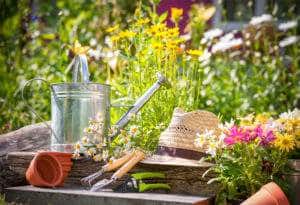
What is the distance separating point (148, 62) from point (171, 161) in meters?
0.85

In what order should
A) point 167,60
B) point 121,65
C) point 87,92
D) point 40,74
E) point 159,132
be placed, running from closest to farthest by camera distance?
1. point 87,92
2. point 159,132
3. point 167,60
4. point 121,65
5. point 40,74

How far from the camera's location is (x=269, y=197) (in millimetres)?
2666

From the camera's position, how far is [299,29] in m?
7.16

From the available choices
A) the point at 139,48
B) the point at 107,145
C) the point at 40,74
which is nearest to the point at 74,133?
the point at 107,145

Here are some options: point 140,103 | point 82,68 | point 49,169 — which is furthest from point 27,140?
point 140,103

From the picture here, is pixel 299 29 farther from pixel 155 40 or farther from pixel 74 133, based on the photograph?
pixel 74 133

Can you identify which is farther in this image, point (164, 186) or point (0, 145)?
point (0, 145)

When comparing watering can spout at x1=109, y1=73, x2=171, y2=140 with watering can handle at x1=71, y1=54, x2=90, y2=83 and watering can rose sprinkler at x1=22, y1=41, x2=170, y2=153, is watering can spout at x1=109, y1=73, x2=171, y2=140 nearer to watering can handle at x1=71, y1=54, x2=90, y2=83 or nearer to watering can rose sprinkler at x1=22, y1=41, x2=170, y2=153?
watering can rose sprinkler at x1=22, y1=41, x2=170, y2=153

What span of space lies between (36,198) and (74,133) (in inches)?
16.6

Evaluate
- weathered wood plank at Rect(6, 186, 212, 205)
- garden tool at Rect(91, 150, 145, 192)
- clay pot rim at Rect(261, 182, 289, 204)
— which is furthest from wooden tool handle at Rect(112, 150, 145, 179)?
clay pot rim at Rect(261, 182, 289, 204)

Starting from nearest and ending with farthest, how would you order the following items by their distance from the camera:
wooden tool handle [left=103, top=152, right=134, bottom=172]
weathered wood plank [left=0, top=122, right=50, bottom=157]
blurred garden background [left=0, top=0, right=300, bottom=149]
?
wooden tool handle [left=103, top=152, right=134, bottom=172] < weathered wood plank [left=0, top=122, right=50, bottom=157] < blurred garden background [left=0, top=0, right=300, bottom=149]

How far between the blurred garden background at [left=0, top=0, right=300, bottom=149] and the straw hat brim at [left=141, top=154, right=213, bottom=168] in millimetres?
264

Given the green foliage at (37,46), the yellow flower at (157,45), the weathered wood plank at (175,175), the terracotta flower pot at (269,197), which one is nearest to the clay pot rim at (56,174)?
the weathered wood plank at (175,175)

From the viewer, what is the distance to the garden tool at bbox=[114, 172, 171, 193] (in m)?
2.99
